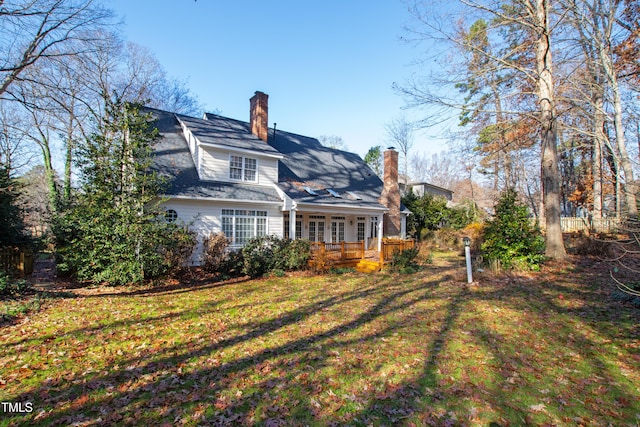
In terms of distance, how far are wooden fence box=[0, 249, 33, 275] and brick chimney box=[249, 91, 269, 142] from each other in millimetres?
11398

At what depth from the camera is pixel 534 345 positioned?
5.11m

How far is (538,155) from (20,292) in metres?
34.3

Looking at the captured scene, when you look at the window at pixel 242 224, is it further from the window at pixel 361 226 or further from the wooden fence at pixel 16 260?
the window at pixel 361 226

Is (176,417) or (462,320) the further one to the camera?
(462,320)

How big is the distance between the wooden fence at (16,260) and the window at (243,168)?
26.0ft

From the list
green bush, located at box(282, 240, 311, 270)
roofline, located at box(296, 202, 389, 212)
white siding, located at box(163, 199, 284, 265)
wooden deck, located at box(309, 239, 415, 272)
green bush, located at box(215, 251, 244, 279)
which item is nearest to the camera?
green bush, located at box(215, 251, 244, 279)

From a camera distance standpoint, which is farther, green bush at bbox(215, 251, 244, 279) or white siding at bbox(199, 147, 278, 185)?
white siding at bbox(199, 147, 278, 185)

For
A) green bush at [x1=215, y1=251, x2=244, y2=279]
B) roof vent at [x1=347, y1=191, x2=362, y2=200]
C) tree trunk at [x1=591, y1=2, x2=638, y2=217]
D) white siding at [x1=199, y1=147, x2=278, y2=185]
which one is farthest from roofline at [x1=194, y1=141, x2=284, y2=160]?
tree trunk at [x1=591, y1=2, x2=638, y2=217]

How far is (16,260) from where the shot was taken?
34.3ft

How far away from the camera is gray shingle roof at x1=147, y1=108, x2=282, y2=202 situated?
12.7 m

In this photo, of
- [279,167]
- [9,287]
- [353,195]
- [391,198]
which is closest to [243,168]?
[279,167]

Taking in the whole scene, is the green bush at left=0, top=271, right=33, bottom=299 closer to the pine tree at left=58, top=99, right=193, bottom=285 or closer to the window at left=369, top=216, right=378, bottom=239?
the pine tree at left=58, top=99, right=193, bottom=285

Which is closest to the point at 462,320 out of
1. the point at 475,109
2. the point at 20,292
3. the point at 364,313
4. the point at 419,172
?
the point at 364,313

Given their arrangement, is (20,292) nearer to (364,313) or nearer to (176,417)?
(176,417)
